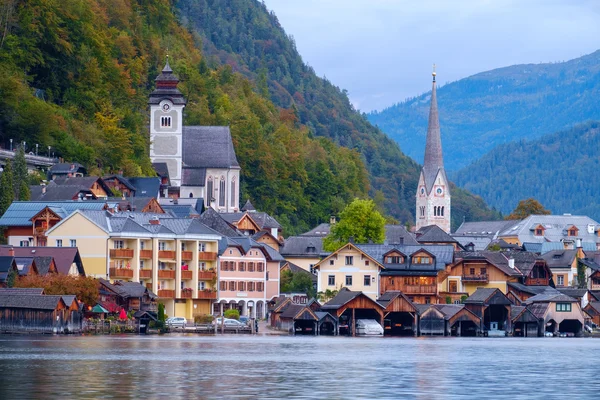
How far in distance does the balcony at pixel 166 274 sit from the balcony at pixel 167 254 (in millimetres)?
1032

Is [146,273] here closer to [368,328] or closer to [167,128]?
[368,328]

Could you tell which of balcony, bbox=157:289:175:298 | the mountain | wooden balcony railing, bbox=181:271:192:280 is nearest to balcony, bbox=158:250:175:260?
wooden balcony railing, bbox=181:271:192:280

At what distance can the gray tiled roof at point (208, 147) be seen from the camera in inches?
6516

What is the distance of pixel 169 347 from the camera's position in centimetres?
7788

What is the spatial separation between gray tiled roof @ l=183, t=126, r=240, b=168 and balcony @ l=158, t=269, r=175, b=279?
172ft

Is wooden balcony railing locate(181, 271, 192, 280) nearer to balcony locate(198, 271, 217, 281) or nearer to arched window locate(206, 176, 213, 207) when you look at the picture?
balcony locate(198, 271, 217, 281)

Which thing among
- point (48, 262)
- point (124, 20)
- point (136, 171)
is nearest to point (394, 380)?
point (48, 262)

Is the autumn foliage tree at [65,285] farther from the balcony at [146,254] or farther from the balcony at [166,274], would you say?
the balcony at [166,274]

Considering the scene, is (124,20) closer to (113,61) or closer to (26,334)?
(113,61)

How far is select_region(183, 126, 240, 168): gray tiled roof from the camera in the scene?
166 metres

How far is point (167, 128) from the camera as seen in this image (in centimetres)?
16275

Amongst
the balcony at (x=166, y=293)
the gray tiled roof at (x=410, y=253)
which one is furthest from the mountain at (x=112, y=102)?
the gray tiled roof at (x=410, y=253)

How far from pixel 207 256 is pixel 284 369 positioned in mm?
56670

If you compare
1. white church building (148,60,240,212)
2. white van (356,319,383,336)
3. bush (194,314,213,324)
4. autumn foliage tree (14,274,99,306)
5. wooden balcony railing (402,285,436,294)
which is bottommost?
white van (356,319,383,336)
